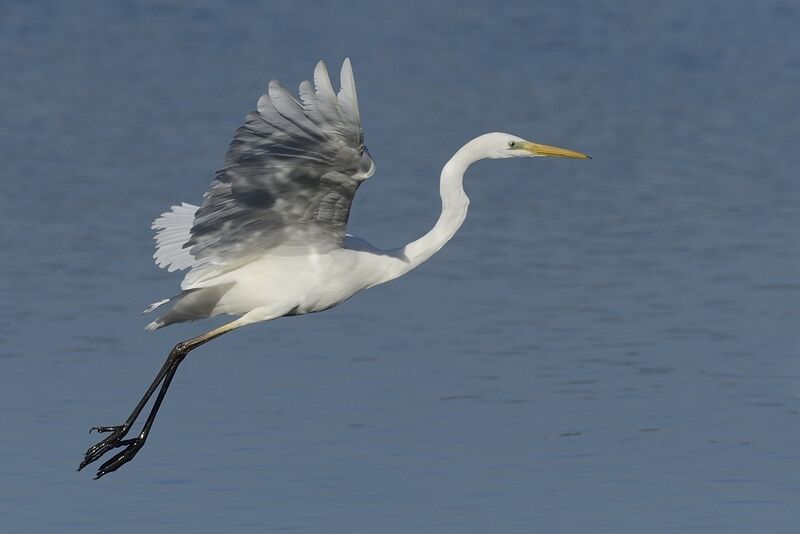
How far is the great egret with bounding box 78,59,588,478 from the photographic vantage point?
28.0ft

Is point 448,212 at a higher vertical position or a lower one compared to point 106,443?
higher

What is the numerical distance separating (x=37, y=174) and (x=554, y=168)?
241 inches

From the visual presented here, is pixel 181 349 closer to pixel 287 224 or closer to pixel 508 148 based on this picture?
pixel 287 224

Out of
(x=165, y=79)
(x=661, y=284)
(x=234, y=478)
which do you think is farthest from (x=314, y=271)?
(x=165, y=79)

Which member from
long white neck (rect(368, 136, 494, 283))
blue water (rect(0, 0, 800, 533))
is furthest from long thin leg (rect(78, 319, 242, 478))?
long white neck (rect(368, 136, 494, 283))

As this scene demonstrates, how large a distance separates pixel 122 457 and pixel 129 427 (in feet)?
0.65

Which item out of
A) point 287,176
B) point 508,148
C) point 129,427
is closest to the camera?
point 287,176

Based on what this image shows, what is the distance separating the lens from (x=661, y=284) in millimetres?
14406

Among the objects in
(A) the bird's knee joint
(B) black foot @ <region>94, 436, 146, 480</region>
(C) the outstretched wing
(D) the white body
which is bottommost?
(B) black foot @ <region>94, 436, 146, 480</region>

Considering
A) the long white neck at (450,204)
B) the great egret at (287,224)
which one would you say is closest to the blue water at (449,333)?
the great egret at (287,224)

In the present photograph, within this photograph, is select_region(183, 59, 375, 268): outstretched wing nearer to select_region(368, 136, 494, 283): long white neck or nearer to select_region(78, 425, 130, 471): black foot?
select_region(368, 136, 494, 283): long white neck

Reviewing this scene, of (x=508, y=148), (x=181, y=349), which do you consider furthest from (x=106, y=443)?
(x=508, y=148)

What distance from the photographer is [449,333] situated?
13008 mm

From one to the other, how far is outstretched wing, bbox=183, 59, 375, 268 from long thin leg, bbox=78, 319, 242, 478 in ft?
1.73
